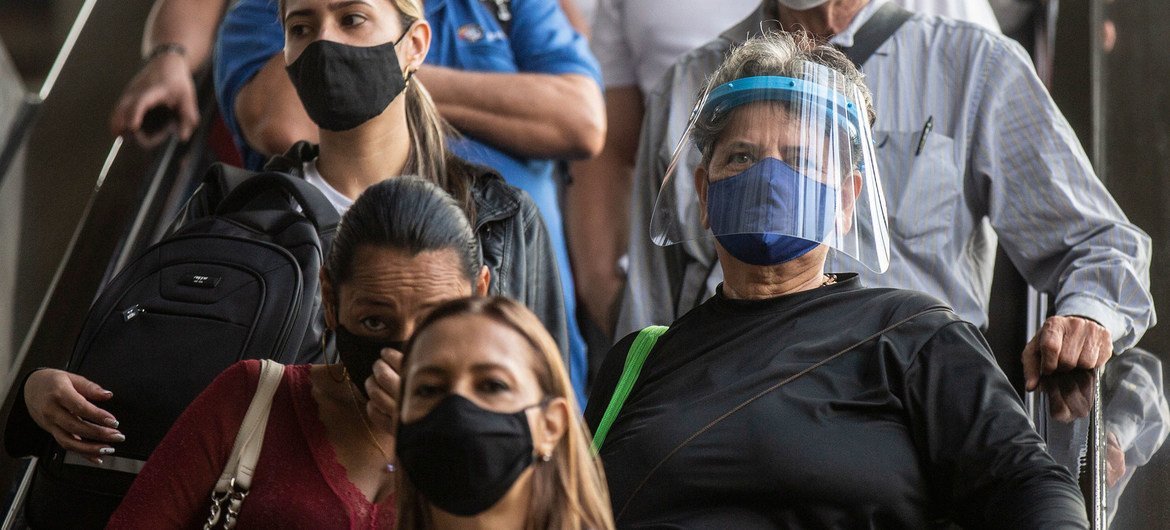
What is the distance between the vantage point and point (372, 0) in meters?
3.64

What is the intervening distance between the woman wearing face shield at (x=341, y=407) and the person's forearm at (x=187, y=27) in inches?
80.6

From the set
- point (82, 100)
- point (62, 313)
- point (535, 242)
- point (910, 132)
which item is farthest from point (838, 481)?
point (82, 100)

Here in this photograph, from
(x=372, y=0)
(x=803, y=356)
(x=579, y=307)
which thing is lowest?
(x=579, y=307)

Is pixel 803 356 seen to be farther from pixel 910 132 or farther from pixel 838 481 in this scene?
pixel 910 132

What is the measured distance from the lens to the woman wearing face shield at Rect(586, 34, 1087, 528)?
98.5 inches

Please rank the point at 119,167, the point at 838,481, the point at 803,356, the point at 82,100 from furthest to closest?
1. the point at 82,100
2. the point at 119,167
3. the point at 803,356
4. the point at 838,481

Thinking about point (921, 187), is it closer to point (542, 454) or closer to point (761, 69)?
point (761, 69)

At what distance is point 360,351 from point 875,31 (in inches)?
72.4

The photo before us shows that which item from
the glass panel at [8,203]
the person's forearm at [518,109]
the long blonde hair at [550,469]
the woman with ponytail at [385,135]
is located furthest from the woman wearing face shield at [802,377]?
the glass panel at [8,203]

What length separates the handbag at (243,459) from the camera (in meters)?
2.63

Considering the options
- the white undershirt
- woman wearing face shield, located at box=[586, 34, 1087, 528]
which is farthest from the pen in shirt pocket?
the white undershirt

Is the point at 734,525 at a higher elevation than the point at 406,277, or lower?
lower

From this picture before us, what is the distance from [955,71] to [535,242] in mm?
1120

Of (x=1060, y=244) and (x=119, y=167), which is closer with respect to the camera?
(x=1060, y=244)
